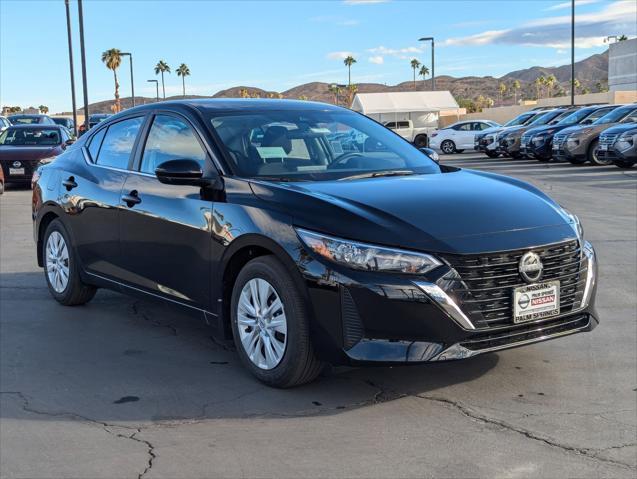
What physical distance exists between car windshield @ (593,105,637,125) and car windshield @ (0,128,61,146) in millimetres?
14354

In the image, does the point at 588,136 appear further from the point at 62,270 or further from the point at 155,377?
the point at 155,377

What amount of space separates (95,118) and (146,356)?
39683 millimetres

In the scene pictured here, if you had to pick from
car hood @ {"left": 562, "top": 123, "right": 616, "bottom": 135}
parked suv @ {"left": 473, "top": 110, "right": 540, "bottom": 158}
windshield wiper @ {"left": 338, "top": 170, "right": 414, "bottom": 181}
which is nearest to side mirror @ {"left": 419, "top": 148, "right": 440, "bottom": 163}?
windshield wiper @ {"left": 338, "top": 170, "right": 414, "bottom": 181}

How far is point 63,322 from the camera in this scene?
6.47 m

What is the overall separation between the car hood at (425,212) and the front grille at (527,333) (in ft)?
1.52

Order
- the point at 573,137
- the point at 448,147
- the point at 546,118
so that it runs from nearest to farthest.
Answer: the point at 573,137, the point at 546,118, the point at 448,147

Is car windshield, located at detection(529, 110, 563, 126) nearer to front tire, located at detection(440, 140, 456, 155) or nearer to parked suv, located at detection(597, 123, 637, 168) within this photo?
parked suv, located at detection(597, 123, 637, 168)

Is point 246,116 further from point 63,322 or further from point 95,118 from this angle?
point 95,118

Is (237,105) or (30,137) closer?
(237,105)

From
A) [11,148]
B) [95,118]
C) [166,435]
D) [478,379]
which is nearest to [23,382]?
[166,435]

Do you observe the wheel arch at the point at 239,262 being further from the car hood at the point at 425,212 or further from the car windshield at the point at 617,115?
the car windshield at the point at 617,115

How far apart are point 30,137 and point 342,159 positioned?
1606 centimetres

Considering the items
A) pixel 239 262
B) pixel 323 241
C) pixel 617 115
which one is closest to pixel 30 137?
pixel 617 115

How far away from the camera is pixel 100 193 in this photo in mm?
6258
